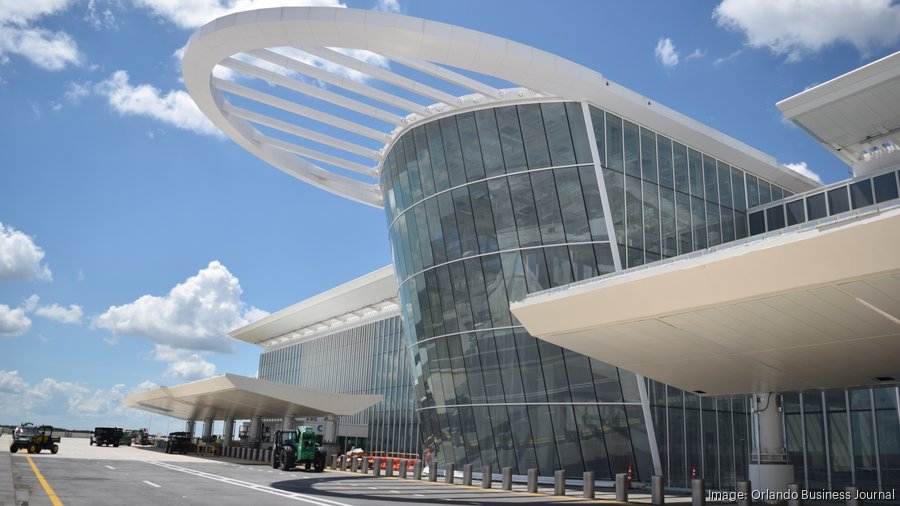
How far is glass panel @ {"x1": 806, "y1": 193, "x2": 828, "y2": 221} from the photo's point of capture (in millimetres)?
33438

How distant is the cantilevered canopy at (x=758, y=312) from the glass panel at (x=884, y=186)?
42.6 feet

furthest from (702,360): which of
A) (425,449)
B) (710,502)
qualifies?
(425,449)

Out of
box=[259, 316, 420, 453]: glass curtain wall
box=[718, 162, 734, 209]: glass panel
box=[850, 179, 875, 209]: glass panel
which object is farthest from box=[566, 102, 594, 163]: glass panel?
box=[259, 316, 420, 453]: glass curtain wall

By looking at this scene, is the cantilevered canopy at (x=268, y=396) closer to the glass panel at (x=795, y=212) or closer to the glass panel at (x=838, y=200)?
the glass panel at (x=795, y=212)

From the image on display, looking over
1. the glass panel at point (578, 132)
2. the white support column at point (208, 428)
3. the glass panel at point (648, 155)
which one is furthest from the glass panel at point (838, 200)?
the white support column at point (208, 428)

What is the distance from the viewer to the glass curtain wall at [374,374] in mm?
59906

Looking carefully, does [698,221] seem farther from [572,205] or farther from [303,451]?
[303,451]

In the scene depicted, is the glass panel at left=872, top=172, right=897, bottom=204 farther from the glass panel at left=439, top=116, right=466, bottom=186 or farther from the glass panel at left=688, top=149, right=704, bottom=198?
the glass panel at left=439, top=116, right=466, bottom=186

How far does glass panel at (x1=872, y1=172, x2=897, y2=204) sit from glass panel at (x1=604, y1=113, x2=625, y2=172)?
10.9 m

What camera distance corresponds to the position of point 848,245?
12.1 meters

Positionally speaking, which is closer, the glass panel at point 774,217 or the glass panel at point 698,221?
the glass panel at point 698,221

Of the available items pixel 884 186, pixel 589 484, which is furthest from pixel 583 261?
pixel 884 186

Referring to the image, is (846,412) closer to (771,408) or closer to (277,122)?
(771,408)

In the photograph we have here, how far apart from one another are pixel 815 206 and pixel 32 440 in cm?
4136
